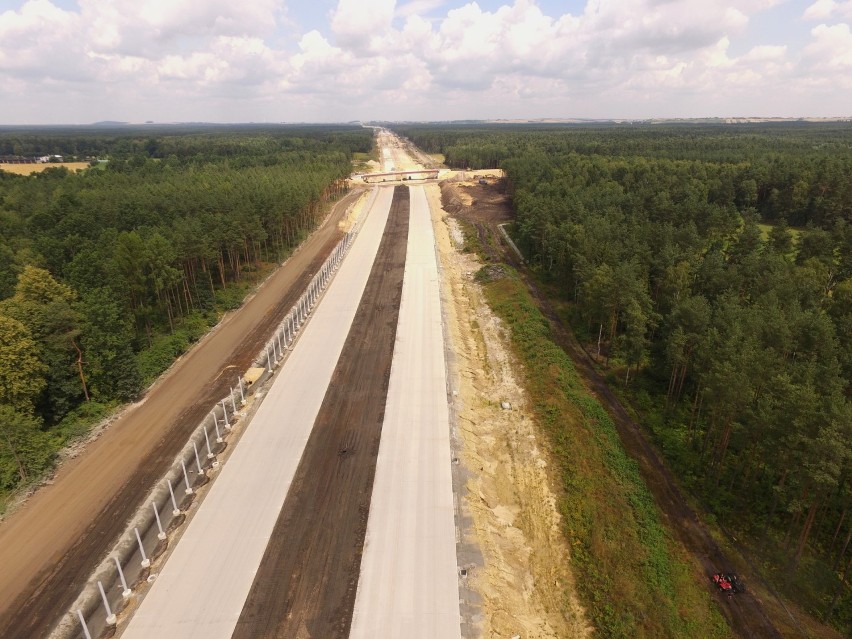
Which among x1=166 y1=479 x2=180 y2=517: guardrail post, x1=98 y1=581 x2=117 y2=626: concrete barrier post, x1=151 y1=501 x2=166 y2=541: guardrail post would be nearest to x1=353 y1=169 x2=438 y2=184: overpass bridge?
x1=166 y1=479 x2=180 y2=517: guardrail post

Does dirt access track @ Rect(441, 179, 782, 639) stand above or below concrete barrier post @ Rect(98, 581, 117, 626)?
below

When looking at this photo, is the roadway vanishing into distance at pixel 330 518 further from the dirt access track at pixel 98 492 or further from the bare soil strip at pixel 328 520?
the dirt access track at pixel 98 492

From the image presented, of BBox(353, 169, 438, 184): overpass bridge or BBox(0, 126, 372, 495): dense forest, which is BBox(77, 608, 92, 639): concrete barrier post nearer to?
BBox(0, 126, 372, 495): dense forest

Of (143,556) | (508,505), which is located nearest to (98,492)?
(143,556)

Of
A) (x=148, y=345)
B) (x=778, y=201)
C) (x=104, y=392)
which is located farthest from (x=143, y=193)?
(x=778, y=201)

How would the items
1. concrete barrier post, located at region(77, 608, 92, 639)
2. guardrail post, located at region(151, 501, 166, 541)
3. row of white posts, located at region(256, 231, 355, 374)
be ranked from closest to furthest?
concrete barrier post, located at region(77, 608, 92, 639) < guardrail post, located at region(151, 501, 166, 541) < row of white posts, located at region(256, 231, 355, 374)

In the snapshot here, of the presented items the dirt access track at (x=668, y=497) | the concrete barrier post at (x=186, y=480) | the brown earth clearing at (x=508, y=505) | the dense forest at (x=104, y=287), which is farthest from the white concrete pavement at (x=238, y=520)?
the dirt access track at (x=668, y=497)
